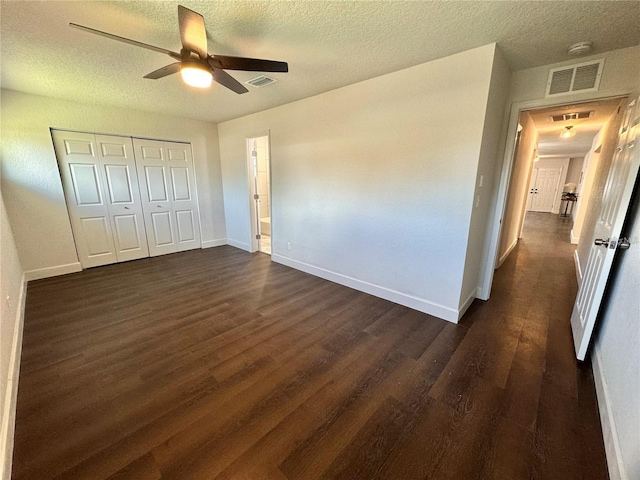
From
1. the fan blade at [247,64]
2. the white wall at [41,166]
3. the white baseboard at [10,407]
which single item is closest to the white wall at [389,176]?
the fan blade at [247,64]

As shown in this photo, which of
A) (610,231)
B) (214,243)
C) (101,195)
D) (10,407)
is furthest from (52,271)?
(610,231)

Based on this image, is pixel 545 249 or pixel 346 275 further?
pixel 545 249

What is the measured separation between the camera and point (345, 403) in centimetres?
164

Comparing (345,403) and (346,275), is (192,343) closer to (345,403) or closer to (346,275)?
(345,403)

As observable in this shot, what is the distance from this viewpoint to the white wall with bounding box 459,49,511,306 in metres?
2.23

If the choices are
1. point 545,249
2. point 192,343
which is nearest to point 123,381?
point 192,343

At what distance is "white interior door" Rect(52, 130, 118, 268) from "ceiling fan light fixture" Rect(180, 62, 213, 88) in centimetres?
317

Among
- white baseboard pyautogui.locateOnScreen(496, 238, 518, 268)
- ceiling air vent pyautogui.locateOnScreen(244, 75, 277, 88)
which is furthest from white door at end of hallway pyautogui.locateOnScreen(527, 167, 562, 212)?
ceiling air vent pyautogui.locateOnScreen(244, 75, 277, 88)

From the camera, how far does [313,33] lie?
1900mm

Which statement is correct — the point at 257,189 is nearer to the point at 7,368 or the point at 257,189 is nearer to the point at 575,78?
the point at 7,368

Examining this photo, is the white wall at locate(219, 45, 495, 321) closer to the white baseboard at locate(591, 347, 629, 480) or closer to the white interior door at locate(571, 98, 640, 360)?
the white interior door at locate(571, 98, 640, 360)

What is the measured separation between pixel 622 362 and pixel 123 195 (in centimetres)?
576

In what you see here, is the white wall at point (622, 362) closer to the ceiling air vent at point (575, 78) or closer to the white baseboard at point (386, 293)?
the white baseboard at point (386, 293)

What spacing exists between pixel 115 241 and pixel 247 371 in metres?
3.73
